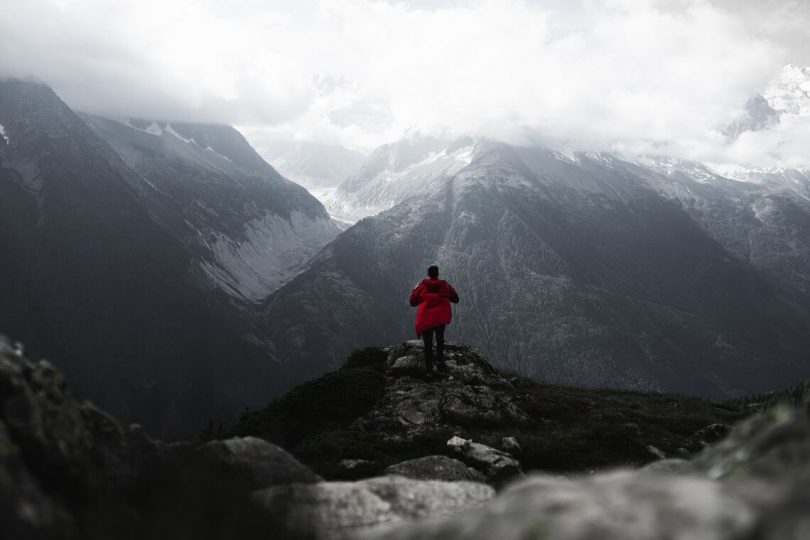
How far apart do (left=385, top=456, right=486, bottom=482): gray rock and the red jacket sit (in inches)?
255

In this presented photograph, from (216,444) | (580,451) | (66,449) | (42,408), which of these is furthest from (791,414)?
(580,451)

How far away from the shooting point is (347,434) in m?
21.2

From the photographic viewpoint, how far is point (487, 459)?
18156 millimetres

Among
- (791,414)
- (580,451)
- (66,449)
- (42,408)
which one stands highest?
(791,414)

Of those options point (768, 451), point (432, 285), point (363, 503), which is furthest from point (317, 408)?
point (768, 451)

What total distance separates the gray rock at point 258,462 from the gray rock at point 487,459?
733 centimetres

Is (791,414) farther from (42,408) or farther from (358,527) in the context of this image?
(42,408)

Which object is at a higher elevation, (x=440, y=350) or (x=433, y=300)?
(x=433, y=300)

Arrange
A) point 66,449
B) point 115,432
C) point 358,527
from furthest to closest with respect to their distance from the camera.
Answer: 1. point 115,432
2. point 358,527
3. point 66,449

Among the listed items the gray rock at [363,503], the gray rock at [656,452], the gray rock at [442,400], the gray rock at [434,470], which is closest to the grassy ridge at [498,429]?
the gray rock at [656,452]

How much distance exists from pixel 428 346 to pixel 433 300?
3.87m

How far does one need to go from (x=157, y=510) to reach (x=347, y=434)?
1533 centimetres

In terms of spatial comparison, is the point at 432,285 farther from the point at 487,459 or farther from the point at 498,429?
the point at 498,429

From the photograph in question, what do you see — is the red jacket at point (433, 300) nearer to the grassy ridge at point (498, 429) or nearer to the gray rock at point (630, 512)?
the grassy ridge at point (498, 429)
